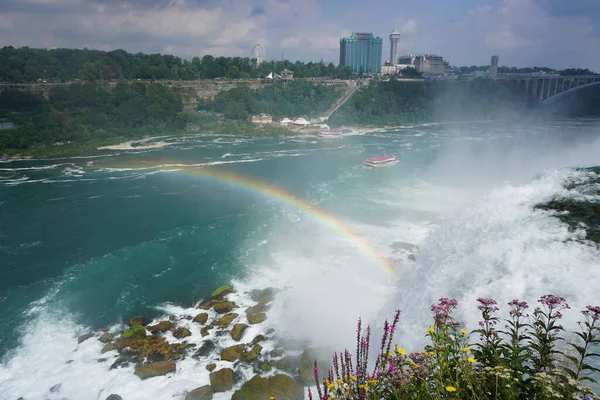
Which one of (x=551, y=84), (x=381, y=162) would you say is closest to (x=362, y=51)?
(x=551, y=84)

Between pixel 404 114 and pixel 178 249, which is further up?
pixel 404 114

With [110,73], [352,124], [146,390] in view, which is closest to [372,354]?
[146,390]

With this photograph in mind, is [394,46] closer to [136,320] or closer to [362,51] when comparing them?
[362,51]

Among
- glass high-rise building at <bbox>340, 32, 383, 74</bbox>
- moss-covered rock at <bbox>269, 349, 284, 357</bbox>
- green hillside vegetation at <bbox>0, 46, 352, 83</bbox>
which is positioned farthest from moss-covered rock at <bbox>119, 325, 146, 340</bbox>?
glass high-rise building at <bbox>340, 32, 383, 74</bbox>

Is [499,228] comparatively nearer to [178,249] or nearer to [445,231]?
[445,231]

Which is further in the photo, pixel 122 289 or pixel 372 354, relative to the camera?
pixel 122 289

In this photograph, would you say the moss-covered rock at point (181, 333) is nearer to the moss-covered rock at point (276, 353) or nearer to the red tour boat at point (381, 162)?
the moss-covered rock at point (276, 353)
